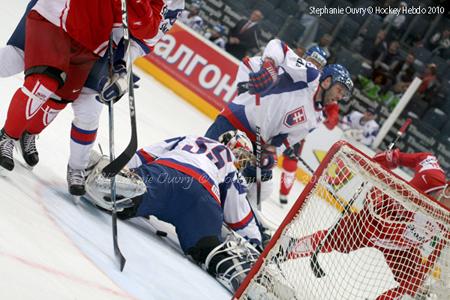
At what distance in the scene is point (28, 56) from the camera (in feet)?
8.18

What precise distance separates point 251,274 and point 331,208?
0.51 m

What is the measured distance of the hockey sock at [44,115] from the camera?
2.75m

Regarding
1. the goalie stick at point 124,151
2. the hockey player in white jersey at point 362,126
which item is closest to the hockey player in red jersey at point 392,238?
the goalie stick at point 124,151

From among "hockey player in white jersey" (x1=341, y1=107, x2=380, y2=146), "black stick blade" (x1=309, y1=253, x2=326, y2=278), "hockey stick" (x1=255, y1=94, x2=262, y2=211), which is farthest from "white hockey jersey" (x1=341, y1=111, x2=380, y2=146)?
"black stick blade" (x1=309, y1=253, x2=326, y2=278)

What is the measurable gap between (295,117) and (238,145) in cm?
79

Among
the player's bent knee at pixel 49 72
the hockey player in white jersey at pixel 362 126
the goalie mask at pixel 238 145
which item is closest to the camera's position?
the player's bent knee at pixel 49 72

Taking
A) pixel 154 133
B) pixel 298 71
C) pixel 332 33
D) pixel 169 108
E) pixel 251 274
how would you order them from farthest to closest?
pixel 332 33 → pixel 169 108 → pixel 154 133 → pixel 298 71 → pixel 251 274

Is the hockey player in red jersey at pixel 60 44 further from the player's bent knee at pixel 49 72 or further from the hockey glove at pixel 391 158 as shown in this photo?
the hockey glove at pixel 391 158

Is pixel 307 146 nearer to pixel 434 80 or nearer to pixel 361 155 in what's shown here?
pixel 434 80

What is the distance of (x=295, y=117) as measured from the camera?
4273 mm

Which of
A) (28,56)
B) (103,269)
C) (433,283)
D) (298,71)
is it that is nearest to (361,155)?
(433,283)

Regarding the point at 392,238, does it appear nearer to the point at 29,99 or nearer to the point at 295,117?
the point at 295,117

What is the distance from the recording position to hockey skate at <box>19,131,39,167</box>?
282cm

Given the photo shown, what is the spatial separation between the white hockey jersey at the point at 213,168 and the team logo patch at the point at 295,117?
51.2 inches
